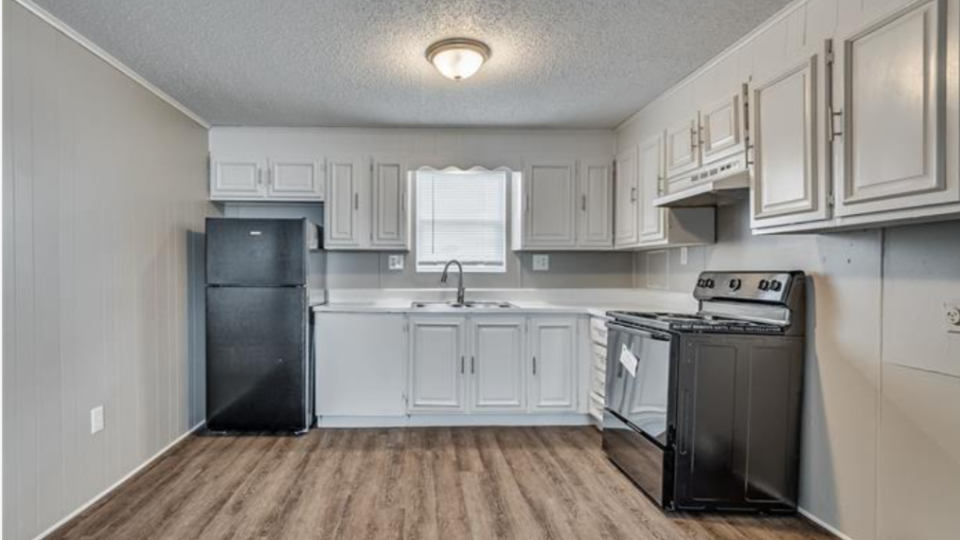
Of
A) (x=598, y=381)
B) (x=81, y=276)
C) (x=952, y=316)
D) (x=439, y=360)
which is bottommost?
(x=598, y=381)

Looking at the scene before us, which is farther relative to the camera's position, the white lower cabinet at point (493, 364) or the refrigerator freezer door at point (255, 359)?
the white lower cabinet at point (493, 364)

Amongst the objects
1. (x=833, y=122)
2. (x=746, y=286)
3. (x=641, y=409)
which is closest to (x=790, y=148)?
(x=833, y=122)

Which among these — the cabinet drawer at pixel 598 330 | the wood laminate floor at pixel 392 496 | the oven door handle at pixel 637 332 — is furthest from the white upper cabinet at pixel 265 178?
the oven door handle at pixel 637 332

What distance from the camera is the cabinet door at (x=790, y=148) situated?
1843mm

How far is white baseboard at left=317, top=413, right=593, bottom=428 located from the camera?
3492 mm

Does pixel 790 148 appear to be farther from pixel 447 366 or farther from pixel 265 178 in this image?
pixel 265 178

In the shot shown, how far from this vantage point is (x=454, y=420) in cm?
355

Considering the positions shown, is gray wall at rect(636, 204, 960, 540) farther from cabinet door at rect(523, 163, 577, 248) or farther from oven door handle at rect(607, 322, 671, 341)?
cabinet door at rect(523, 163, 577, 248)

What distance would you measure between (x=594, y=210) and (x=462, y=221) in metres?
1.08

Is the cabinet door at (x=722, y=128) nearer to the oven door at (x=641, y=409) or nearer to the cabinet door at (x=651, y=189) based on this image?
the cabinet door at (x=651, y=189)

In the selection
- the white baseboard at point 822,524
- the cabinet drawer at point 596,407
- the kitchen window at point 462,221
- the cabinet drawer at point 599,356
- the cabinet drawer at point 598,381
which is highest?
the kitchen window at point 462,221

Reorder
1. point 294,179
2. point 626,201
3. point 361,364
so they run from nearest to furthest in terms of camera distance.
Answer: point 361,364, point 626,201, point 294,179

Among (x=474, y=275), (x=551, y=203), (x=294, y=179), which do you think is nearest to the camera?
(x=294, y=179)

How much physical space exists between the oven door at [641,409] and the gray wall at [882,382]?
2.03 ft
